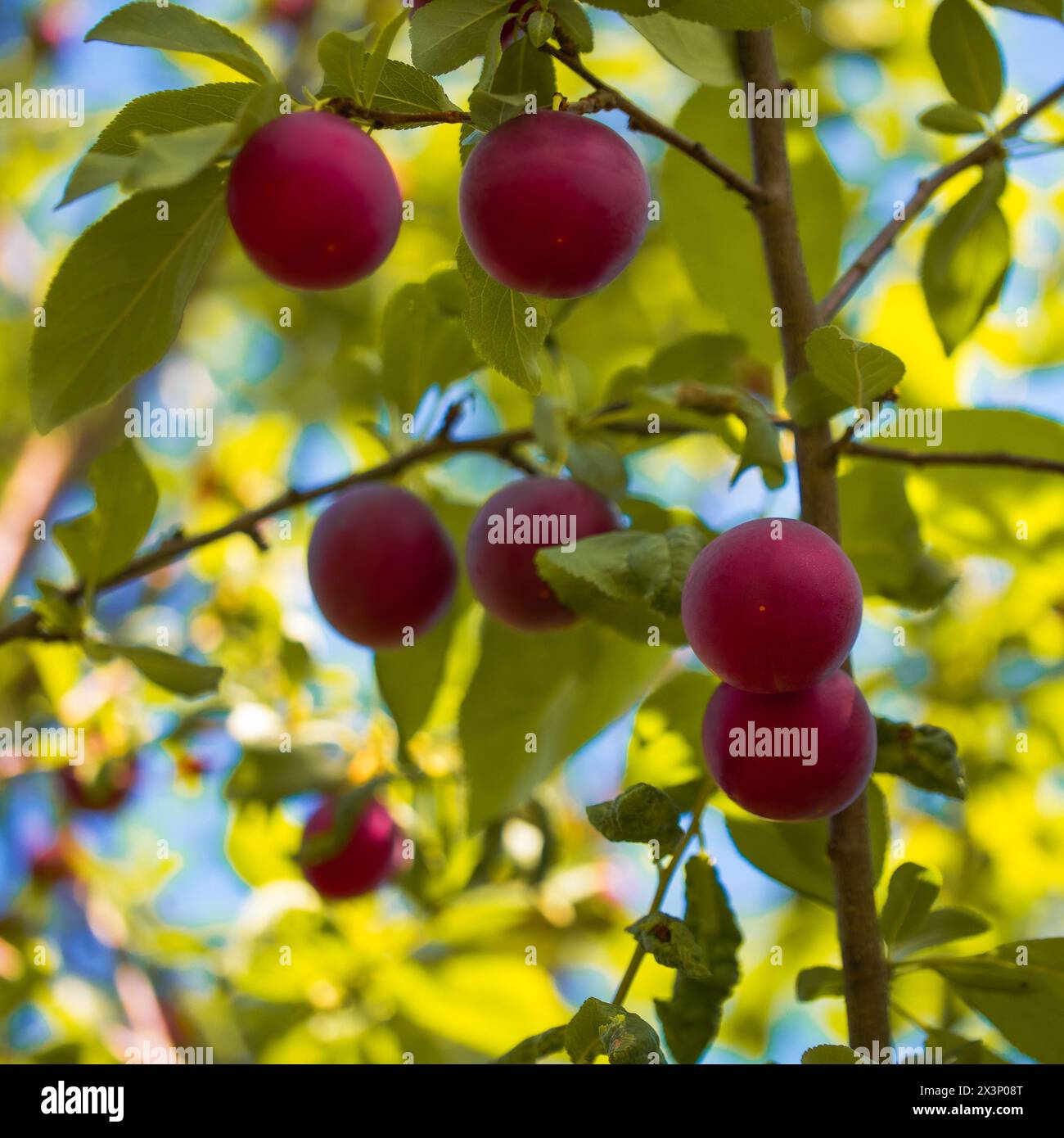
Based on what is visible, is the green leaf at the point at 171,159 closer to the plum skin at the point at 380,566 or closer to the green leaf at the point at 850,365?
the green leaf at the point at 850,365

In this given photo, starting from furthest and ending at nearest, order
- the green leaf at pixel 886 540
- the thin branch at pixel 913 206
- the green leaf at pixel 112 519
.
Result: the green leaf at pixel 112 519 → the green leaf at pixel 886 540 → the thin branch at pixel 913 206

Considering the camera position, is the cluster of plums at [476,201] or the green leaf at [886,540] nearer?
the cluster of plums at [476,201]

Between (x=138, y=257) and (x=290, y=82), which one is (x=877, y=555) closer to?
(x=138, y=257)

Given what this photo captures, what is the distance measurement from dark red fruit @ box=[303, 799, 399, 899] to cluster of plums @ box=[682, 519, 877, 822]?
3.26 ft

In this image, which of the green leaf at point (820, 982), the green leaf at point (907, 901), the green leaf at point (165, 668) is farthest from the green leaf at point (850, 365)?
the green leaf at point (165, 668)

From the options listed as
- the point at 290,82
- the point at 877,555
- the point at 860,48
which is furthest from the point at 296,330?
the point at 877,555

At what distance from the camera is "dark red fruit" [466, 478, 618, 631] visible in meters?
1.31

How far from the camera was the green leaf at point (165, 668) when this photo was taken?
1.36m

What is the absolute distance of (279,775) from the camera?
1.87 m

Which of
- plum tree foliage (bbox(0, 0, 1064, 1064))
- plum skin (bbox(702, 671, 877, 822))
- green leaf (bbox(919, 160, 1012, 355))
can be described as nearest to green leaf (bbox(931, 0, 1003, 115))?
plum tree foliage (bbox(0, 0, 1064, 1064))

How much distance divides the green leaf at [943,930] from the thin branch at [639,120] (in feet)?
2.35

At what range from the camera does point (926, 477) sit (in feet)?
5.36

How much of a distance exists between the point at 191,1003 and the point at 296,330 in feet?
5.97

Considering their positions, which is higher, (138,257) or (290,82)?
(290,82)
